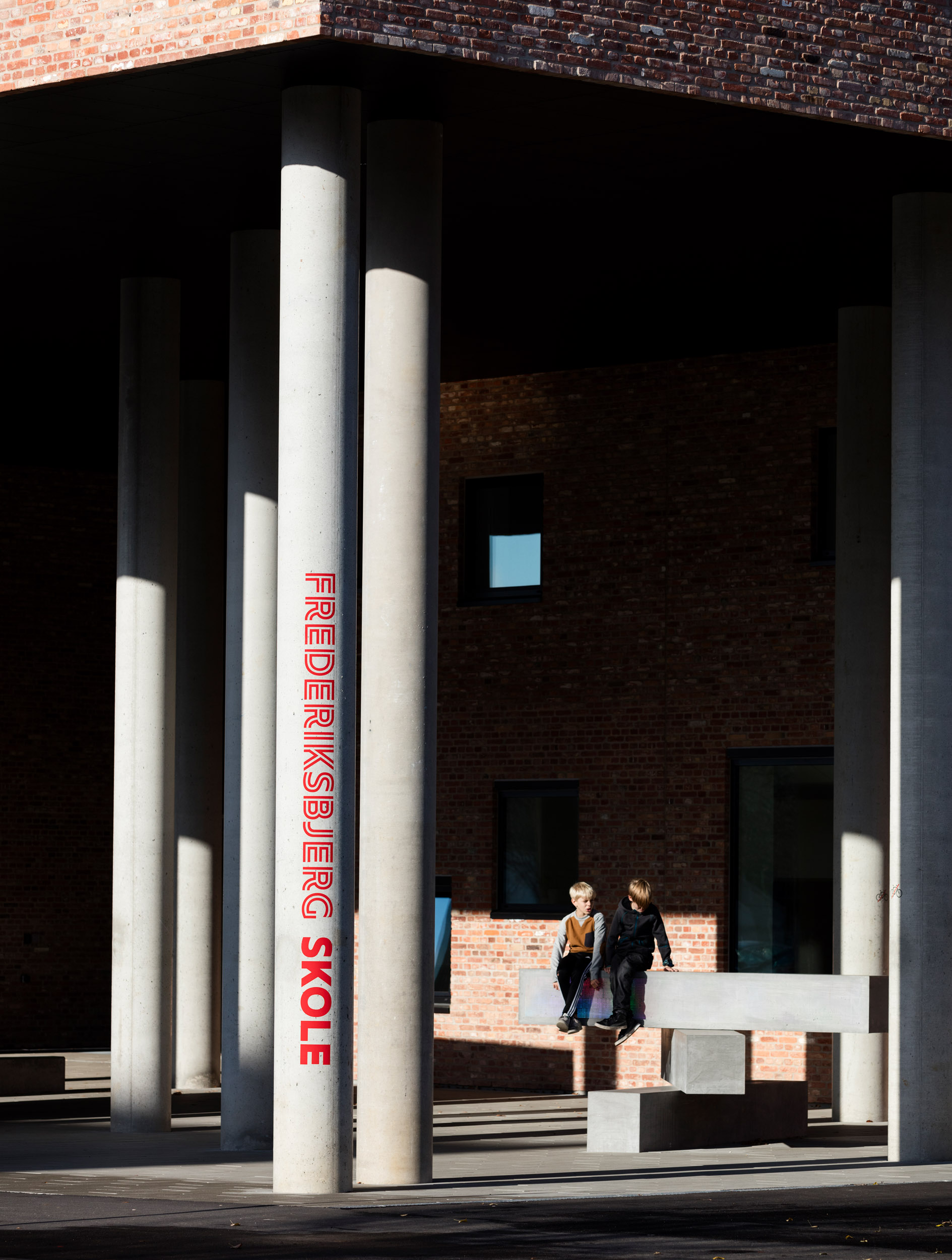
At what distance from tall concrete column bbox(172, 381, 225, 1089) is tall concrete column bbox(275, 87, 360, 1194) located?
927 centimetres

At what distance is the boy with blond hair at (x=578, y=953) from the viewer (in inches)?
709

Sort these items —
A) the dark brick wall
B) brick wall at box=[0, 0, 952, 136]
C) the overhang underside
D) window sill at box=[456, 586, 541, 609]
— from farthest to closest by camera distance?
the dark brick wall → window sill at box=[456, 586, 541, 609] → the overhang underside → brick wall at box=[0, 0, 952, 136]

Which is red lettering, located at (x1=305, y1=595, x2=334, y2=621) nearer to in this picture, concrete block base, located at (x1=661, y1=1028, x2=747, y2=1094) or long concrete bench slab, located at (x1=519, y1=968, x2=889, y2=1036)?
long concrete bench slab, located at (x1=519, y1=968, x2=889, y2=1036)

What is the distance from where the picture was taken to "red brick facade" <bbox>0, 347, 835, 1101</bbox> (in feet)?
72.1

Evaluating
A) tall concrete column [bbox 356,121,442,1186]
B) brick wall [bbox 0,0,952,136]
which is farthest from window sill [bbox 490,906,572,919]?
brick wall [bbox 0,0,952,136]

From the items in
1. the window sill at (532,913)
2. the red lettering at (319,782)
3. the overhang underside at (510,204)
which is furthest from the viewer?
the window sill at (532,913)

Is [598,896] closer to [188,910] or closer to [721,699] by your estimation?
[721,699]

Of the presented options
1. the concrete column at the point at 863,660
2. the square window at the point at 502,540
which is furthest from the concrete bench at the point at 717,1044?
the square window at the point at 502,540

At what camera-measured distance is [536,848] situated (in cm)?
2356

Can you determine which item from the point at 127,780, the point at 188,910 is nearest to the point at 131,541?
the point at 127,780

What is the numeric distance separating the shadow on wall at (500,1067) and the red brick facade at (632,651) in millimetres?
22

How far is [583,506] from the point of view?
23484 mm

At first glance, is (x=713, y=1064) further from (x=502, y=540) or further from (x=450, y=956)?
(x=502, y=540)

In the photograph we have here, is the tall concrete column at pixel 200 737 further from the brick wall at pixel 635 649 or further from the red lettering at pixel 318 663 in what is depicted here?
the red lettering at pixel 318 663
